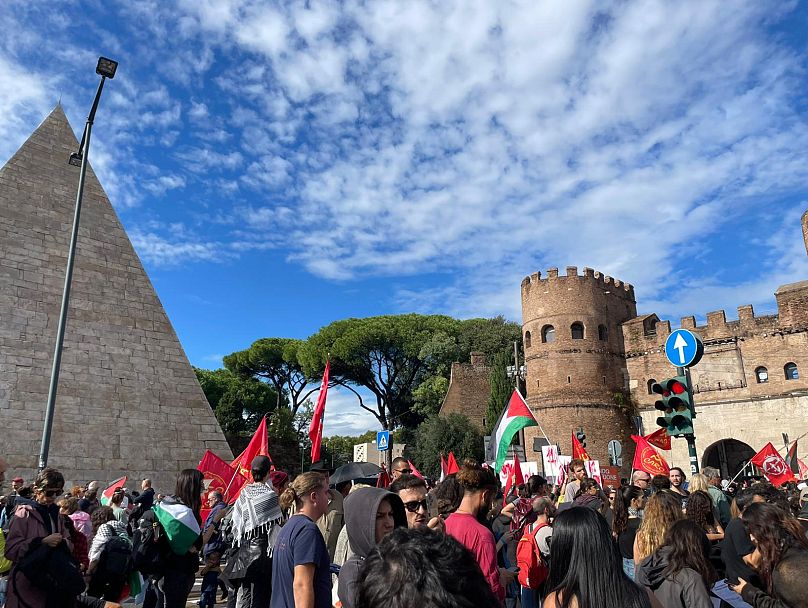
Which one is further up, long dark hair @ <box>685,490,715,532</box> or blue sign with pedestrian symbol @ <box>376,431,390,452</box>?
blue sign with pedestrian symbol @ <box>376,431,390,452</box>

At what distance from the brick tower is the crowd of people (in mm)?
24736

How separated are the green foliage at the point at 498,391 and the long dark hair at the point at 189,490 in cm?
2988

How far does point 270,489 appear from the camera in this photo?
382 centimetres

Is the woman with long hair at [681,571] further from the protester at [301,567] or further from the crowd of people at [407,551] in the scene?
the protester at [301,567]

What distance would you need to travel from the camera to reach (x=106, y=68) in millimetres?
9664

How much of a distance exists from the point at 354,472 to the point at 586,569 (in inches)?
105

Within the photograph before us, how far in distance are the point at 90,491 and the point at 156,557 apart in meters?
3.84

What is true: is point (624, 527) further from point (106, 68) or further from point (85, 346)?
point (85, 346)

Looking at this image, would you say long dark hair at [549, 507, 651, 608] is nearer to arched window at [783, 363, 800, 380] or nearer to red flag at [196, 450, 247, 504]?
red flag at [196, 450, 247, 504]

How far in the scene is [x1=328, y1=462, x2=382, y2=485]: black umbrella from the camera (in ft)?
14.4

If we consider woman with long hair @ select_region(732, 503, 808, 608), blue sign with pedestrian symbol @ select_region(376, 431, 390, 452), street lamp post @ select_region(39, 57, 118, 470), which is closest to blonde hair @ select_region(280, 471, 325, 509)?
woman with long hair @ select_region(732, 503, 808, 608)

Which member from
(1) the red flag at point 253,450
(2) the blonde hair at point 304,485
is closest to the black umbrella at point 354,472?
(2) the blonde hair at point 304,485

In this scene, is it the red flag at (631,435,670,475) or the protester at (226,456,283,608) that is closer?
the protester at (226,456,283,608)

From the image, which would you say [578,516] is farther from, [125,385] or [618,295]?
[618,295]
